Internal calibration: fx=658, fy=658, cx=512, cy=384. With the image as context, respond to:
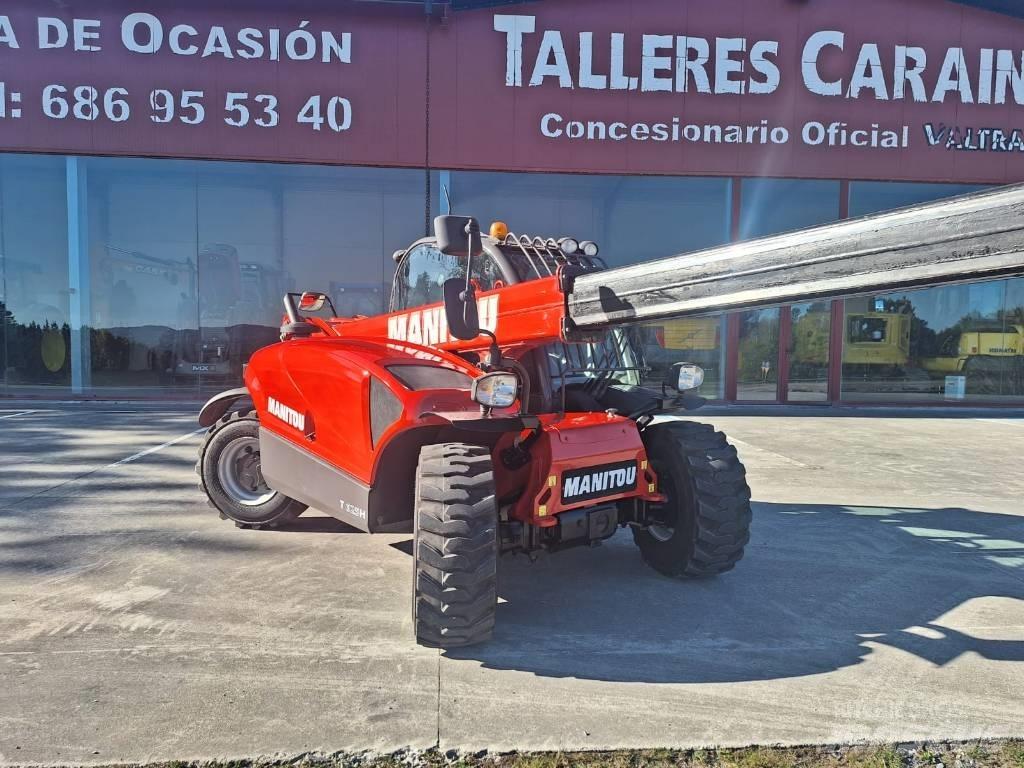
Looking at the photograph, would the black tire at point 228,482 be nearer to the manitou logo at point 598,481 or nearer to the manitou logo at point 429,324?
the manitou logo at point 429,324

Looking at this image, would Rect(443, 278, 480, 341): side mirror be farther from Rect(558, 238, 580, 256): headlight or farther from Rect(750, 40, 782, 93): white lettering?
Rect(750, 40, 782, 93): white lettering

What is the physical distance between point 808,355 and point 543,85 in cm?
836

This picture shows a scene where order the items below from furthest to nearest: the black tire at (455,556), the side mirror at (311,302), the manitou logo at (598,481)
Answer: the side mirror at (311,302), the manitou logo at (598,481), the black tire at (455,556)

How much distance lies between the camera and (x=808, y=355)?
15039 millimetres

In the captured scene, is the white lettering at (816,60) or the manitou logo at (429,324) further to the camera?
the white lettering at (816,60)

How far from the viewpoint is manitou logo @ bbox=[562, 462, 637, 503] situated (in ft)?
11.4

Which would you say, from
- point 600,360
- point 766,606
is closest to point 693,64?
point 600,360

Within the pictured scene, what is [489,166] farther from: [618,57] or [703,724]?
[703,724]

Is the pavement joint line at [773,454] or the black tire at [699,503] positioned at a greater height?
the black tire at [699,503]

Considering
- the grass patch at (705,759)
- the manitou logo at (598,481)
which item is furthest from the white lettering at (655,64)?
the grass patch at (705,759)

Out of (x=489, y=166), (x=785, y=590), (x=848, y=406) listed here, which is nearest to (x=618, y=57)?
(x=489, y=166)

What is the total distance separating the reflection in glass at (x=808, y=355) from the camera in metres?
15.0

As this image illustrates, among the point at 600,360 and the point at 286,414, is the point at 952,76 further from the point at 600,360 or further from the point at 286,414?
the point at 286,414

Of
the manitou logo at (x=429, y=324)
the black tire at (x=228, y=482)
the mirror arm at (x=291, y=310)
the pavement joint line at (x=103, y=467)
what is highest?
the mirror arm at (x=291, y=310)
